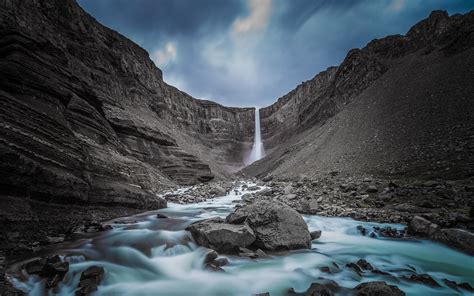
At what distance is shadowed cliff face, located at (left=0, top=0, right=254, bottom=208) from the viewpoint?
563 centimetres

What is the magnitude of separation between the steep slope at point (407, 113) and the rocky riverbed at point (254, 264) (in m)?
5.56

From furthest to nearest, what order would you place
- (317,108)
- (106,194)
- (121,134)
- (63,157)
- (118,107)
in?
(317,108) → (118,107) → (121,134) → (106,194) → (63,157)

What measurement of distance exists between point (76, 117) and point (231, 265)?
13.3 meters

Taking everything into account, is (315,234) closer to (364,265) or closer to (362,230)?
(362,230)

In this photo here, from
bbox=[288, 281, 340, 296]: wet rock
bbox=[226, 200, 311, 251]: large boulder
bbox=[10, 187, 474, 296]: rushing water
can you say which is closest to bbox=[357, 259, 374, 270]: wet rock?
bbox=[10, 187, 474, 296]: rushing water

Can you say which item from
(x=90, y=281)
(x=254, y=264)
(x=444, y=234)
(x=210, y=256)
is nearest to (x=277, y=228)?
(x=254, y=264)

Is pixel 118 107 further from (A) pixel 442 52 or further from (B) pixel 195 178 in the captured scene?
(A) pixel 442 52

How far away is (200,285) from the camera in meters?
3.84

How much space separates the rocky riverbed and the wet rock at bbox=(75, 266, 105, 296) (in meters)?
0.02

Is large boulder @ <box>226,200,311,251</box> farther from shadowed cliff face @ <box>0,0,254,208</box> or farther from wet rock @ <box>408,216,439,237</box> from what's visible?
shadowed cliff face @ <box>0,0,254,208</box>

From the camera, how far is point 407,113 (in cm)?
1603

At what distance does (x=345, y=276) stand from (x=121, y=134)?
850 inches

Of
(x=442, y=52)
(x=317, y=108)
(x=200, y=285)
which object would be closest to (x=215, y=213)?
(x=200, y=285)

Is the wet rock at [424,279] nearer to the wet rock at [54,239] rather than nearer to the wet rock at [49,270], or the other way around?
the wet rock at [49,270]
